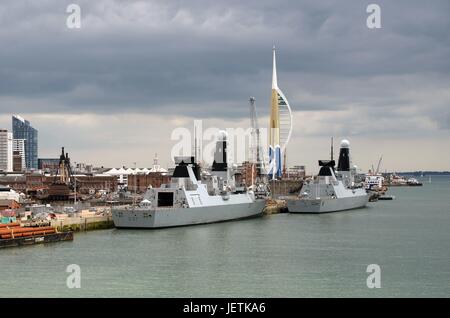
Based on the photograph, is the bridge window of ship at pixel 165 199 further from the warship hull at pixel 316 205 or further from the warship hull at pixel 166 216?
the warship hull at pixel 316 205

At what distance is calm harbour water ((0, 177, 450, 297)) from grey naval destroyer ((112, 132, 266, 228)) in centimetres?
112

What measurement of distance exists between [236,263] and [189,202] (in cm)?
1950

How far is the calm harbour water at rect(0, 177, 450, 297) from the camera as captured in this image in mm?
29062

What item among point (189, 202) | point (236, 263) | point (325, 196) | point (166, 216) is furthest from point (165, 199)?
point (325, 196)

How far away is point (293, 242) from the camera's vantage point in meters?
45.3

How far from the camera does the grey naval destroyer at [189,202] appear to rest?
5203cm

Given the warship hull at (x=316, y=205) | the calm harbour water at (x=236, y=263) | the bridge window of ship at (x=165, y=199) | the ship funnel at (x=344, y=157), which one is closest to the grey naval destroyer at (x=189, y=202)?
the bridge window of ship at (x=165, y=199)
